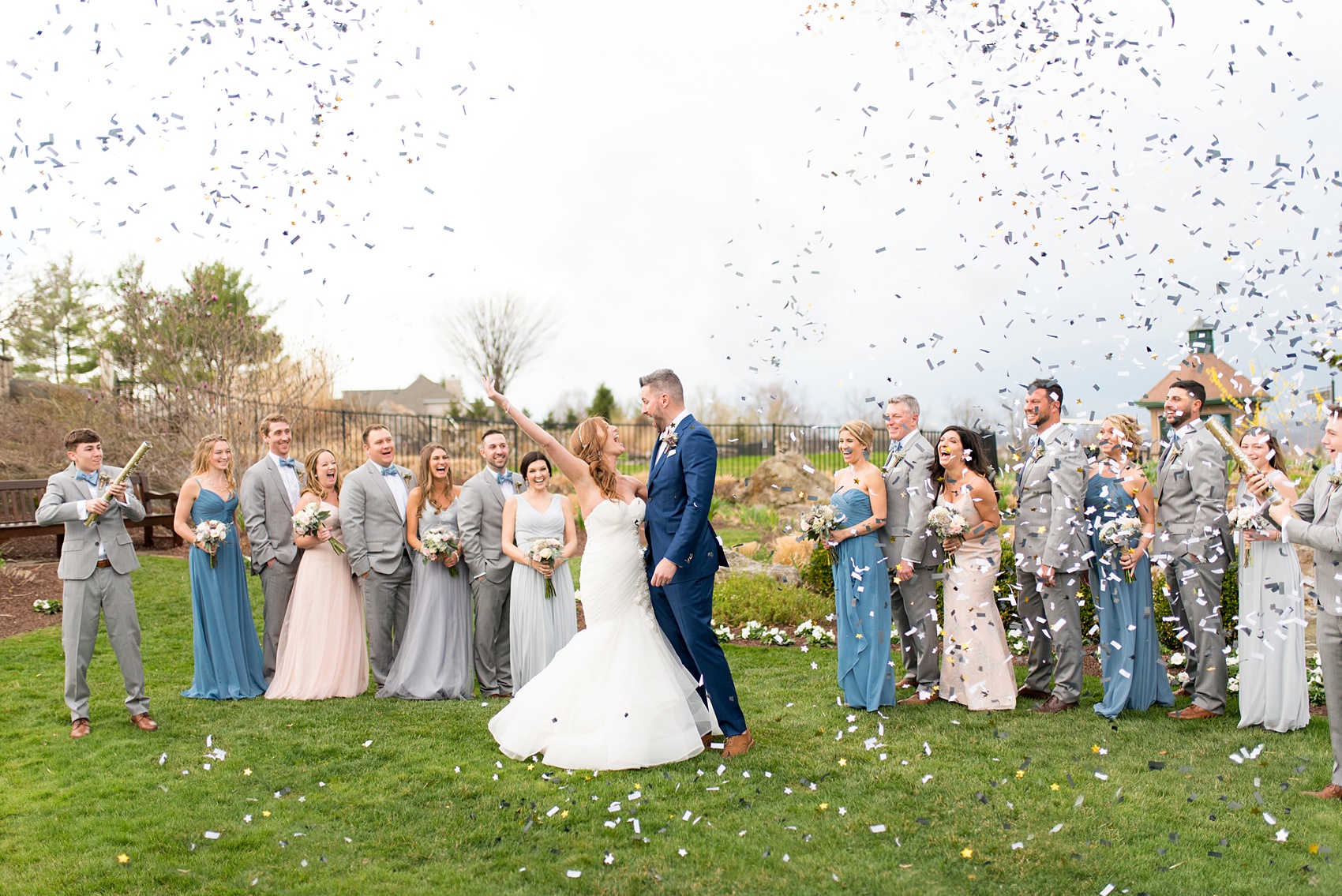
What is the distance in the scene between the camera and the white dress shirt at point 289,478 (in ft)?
25.4

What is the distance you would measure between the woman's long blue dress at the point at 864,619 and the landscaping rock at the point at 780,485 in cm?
1299

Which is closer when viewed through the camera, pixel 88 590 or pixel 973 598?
pixel 88 590

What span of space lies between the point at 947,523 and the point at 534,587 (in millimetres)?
3175

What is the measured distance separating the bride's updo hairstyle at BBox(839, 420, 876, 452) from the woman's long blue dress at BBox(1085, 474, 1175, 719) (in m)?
1.64

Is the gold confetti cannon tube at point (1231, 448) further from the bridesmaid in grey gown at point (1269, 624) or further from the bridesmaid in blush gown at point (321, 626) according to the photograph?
the bridesmaid in blush gown at point (321, 626)

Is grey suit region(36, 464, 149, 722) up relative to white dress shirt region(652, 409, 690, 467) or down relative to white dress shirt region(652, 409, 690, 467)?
down

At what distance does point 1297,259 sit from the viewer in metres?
5.42

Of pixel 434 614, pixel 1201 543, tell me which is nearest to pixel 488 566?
pixel 434 614

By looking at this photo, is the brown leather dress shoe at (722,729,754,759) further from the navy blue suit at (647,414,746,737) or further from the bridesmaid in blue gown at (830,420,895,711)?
the bridesmaid in blue gown at (830,420,895,711)

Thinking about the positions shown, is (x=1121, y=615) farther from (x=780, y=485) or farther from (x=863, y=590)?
(x=780, y=485)

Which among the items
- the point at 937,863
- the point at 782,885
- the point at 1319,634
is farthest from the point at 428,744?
the point at 1319,634

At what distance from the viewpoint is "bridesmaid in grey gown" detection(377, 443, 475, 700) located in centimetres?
723

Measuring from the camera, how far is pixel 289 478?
7863 millimetres

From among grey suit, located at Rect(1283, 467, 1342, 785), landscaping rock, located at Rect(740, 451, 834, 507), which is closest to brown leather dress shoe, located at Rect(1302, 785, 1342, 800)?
grey suit, located at Rect(1283, 467, 1342, 785)
